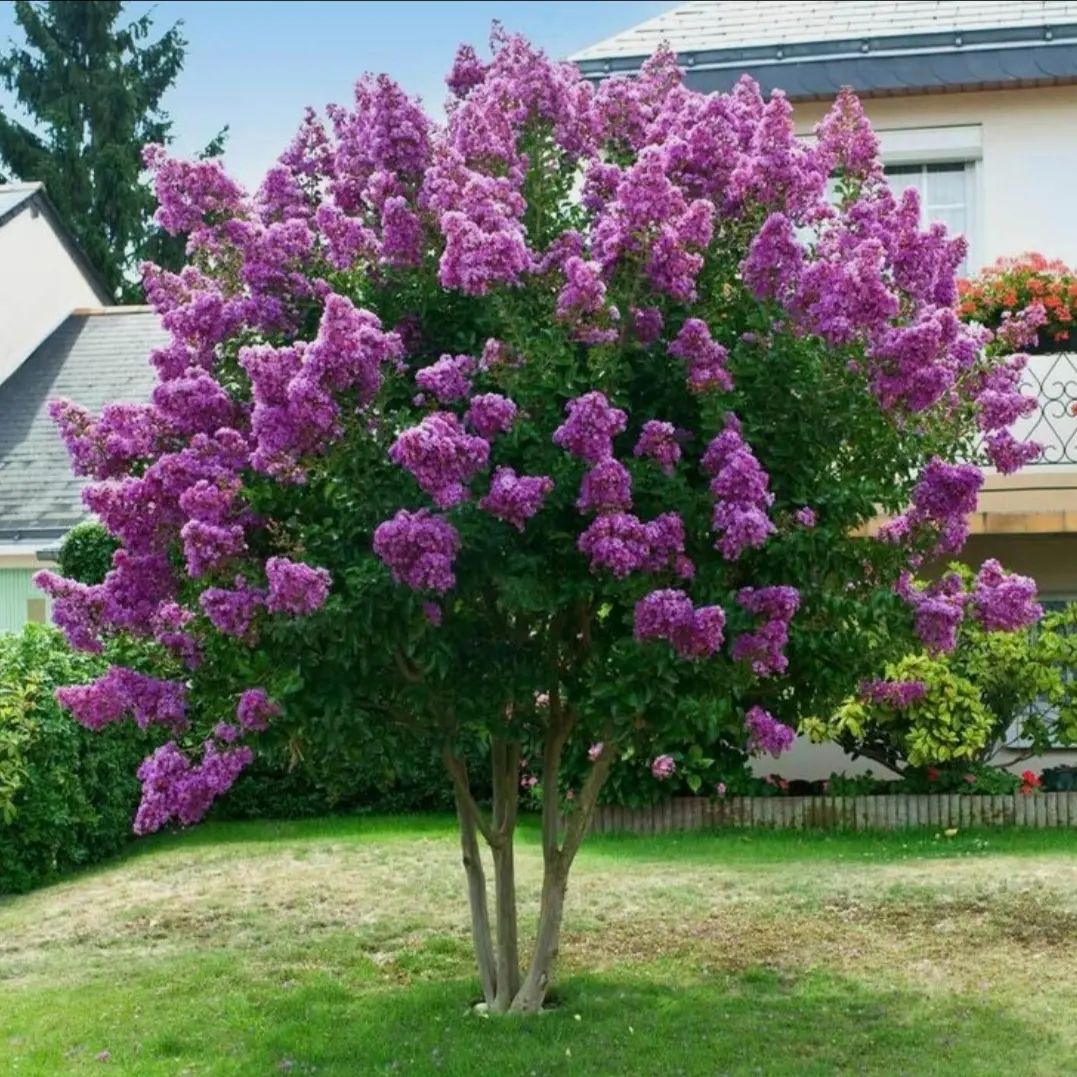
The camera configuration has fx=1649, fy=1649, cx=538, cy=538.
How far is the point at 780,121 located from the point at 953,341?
1.25 metres

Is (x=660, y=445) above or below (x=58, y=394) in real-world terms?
below

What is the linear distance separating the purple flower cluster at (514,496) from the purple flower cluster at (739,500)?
663 mm

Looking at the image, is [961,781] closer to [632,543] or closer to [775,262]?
[775,262]

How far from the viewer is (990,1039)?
716 cm

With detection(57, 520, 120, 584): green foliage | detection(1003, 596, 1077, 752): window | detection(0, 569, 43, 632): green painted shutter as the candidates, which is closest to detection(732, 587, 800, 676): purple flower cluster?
detection(1003, 596, 1077, 752): window

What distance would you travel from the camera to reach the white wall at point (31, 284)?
73.5ft

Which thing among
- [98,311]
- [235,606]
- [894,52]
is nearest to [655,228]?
[235,606]

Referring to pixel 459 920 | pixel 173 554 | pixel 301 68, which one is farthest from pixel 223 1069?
pixel 301 68

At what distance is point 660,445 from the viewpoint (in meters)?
6.39

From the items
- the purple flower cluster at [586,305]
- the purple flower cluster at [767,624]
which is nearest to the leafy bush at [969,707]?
the purple flower cluster at [767,624]

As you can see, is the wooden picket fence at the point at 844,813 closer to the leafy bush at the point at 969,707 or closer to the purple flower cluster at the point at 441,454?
the leafy bush at the point at 969,707

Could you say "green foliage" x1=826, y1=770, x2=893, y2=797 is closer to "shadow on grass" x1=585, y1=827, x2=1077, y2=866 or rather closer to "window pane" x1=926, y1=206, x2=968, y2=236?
"shadow on grass" x1=585, y1=827, x2=1077, y2=866

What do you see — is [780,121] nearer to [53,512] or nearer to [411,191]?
[411,191]

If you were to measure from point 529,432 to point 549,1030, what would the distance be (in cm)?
288
